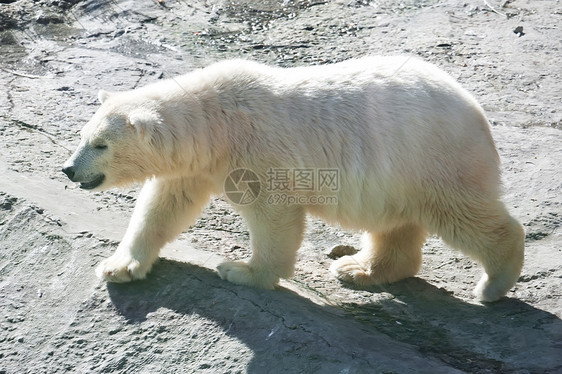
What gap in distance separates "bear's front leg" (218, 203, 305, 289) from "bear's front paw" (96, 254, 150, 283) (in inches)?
18.2

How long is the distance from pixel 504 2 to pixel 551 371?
6263mm

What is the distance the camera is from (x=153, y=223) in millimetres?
4539

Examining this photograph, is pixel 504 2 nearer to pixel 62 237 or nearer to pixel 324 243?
pixel 324 243

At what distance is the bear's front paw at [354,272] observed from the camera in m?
5.16

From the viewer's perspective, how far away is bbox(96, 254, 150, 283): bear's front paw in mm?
4348

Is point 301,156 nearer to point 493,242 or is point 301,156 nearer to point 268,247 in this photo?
point 268,247

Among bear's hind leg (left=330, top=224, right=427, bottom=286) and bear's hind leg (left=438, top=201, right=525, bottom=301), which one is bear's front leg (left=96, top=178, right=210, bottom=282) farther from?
bear's hind leg (left=438, top=201, right=525, bottom=301)

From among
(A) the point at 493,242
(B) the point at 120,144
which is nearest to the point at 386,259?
(A) the point at 493,242

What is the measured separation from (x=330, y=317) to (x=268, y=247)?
55 cm

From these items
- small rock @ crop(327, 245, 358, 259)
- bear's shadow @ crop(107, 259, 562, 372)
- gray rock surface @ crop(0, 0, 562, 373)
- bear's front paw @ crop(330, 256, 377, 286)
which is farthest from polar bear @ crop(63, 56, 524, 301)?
small rock @ crop(327, 245, 358, 259)

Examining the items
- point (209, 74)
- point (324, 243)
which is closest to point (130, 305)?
point (209, 74)

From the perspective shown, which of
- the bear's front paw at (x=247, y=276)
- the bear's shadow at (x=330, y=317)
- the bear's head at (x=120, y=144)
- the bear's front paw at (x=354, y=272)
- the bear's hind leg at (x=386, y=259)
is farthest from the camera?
the bear's front paw at (x=354, y=272)

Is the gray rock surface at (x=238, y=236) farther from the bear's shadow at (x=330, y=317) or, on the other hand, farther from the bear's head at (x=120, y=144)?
the bear's head at (x=120, y=144)

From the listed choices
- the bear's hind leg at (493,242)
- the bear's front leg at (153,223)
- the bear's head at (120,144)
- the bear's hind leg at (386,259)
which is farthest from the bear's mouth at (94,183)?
the bear's hind leg at (493,242)
